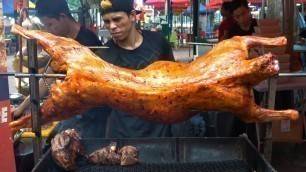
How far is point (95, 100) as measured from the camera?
7.02 feet

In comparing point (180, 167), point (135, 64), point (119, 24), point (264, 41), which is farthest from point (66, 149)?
point (264, 41)

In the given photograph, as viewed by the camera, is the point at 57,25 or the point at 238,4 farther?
the point at 238,4

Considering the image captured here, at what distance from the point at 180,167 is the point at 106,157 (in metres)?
0.44

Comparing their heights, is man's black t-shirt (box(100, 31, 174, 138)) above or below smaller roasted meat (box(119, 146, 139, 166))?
above

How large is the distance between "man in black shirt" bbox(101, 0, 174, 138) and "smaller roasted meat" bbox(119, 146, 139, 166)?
428mm

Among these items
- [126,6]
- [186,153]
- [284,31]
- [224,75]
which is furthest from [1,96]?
[284,31]

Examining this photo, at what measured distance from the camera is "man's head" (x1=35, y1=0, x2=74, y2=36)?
326cm

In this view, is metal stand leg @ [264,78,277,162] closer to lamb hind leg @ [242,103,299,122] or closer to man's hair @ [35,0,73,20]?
lamb hind leg @ [242,103,299,122]

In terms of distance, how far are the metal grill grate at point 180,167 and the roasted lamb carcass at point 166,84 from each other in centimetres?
29

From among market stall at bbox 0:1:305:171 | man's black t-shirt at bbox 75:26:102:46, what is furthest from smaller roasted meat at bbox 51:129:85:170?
man's black t-shirt at bbox 75:26:102:46

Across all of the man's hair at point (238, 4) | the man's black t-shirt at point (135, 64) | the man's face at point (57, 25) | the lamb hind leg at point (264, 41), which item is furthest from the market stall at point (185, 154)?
the man's hair at point (238, 4)

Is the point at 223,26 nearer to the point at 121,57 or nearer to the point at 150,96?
the point at 121,57

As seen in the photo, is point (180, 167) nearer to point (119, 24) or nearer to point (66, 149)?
Result: point (66, 149)

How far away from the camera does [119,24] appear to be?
2.70 metres
